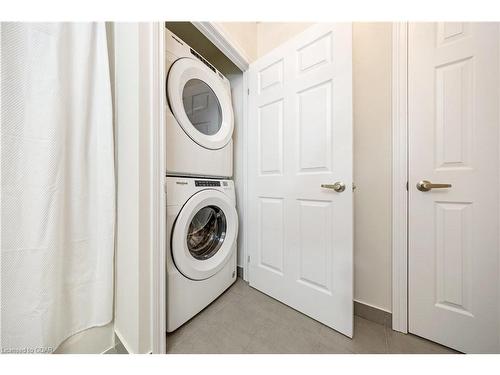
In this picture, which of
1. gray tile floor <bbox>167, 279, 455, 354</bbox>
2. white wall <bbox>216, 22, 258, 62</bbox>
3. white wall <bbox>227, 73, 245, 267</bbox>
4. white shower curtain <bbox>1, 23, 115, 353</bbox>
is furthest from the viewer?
white wall <bbox>227, 73, 245, 267</bbox>

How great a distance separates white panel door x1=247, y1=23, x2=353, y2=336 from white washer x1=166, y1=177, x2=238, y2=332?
0.71 feet

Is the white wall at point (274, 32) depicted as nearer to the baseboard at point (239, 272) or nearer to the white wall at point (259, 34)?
the white wall at point (259, 34)

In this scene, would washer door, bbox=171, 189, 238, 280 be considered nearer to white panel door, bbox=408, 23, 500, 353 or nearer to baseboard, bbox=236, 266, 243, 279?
baseboard, bbox=236, 266, 243, 279

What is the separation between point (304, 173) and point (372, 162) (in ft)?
1.27

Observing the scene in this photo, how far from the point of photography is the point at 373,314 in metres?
1.04

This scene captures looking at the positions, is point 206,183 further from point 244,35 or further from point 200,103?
point 244,35

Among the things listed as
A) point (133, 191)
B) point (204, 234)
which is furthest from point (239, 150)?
point (133, 191)

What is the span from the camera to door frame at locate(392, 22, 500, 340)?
0.95 meters

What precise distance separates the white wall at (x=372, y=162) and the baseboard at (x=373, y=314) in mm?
24

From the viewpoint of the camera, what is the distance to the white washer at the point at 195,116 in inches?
36.9

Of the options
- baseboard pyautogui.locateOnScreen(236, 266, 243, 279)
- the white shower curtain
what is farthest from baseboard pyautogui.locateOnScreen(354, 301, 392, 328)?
the white shower curtain

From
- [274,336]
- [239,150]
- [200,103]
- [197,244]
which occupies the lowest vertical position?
[274,336]
